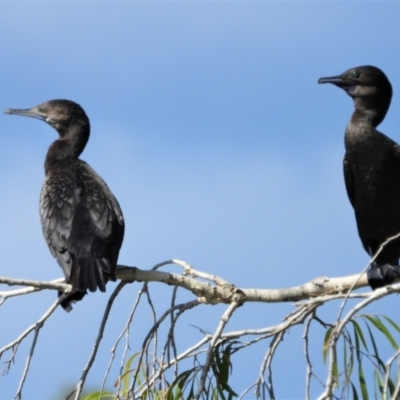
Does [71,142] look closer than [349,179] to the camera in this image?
No

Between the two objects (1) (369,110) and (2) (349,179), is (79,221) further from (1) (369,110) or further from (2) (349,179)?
(1) (369,110)

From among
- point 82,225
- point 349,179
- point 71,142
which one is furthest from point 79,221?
point 349,179

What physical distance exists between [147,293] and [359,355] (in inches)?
40.3

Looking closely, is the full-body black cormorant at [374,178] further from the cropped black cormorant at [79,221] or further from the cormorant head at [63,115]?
the cormorant head at [63,115]

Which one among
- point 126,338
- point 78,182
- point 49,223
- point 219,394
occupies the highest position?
point 78,182

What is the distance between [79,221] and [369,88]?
1.99 metres

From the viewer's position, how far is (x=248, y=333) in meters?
3.63

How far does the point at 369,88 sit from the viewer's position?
5.22m

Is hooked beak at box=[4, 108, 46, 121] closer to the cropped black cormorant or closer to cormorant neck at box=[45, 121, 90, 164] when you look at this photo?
cormorant neck at box=[45, 121, 90, 164]

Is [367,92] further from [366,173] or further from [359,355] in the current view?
[359,355]

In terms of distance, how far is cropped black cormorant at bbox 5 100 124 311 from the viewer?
430cm

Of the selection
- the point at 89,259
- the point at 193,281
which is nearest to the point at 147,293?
the point at 193,281

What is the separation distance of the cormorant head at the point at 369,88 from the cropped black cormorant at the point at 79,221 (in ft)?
5.38

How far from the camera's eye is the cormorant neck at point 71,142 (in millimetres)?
5664
